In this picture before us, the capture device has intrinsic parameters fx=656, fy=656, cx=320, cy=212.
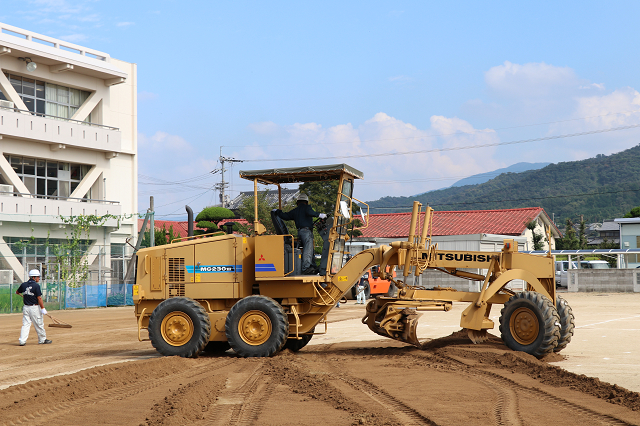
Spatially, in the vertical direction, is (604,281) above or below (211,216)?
below

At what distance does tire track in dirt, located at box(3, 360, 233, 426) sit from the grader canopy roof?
3.58m

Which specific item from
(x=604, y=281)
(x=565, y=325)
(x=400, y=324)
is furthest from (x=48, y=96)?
(x=604, y=281)

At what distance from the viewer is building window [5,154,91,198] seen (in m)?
34.2

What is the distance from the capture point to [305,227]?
12125mm

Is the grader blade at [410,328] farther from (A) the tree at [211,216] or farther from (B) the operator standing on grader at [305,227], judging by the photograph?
(A) the tree at [211,216]

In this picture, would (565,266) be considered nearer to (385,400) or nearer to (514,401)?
(514,401)

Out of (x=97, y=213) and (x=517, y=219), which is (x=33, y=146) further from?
(x=517, y=219)

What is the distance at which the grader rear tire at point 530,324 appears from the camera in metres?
10.9

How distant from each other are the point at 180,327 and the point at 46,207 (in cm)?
2526

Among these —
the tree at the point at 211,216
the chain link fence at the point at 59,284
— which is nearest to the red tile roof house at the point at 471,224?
the tree at the point at 211,216

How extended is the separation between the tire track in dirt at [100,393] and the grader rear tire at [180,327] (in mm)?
743

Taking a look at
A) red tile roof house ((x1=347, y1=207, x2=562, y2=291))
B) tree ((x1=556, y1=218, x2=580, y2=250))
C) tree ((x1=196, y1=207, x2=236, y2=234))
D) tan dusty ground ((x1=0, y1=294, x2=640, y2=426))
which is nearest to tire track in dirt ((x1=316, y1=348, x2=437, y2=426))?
tan dusty ground ((x1=0, y1=294, x2=640, y2=426))

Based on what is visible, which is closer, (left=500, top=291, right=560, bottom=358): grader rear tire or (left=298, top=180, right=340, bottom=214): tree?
(left=500, top=291, right=560, bottom=358): grader rear tire

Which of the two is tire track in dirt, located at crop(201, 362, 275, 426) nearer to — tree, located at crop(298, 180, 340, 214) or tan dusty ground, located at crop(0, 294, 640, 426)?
tan dusty ground, located at crop(0, 294, 640, 426)
